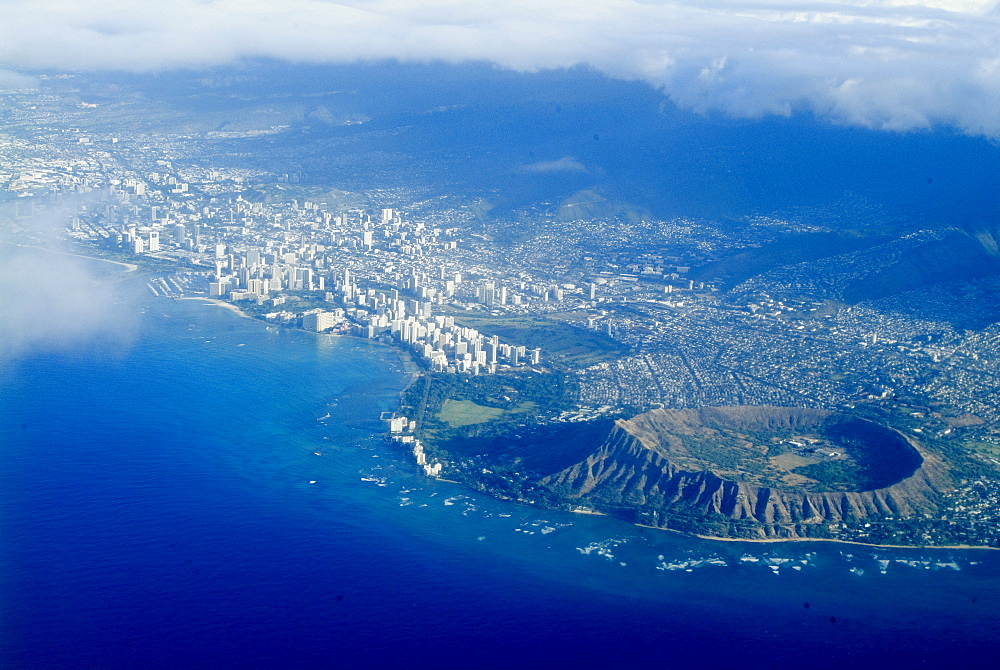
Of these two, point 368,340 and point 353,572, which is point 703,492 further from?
point 368,340

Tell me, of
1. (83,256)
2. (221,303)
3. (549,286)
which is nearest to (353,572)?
(221,303)

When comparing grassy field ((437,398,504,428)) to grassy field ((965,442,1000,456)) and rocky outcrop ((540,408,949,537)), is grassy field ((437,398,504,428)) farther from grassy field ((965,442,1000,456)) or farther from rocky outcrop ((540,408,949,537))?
grassy field ((965,442,1000,456))

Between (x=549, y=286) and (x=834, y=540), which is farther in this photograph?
(x=549, y=286)

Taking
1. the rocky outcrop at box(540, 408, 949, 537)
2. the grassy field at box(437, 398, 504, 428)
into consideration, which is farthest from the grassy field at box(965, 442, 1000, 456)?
the grassy field at box(437, 398, 504, 428)

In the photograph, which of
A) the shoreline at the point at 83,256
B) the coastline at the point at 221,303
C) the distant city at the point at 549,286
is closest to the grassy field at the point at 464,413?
the distant city at the point at 549,286

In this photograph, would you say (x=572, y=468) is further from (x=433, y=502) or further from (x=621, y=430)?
(x=433, y=502)
